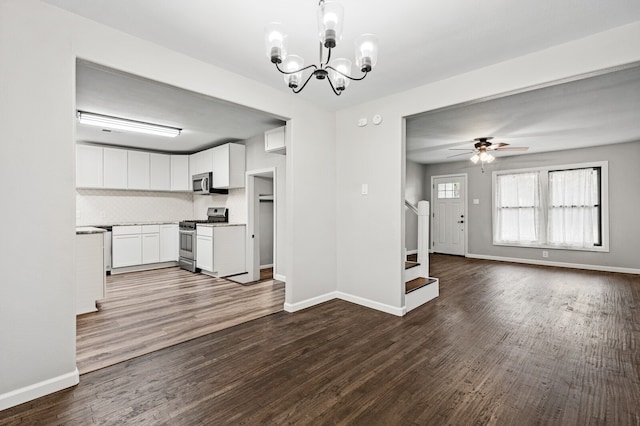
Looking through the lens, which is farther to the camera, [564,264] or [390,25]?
[564,264]

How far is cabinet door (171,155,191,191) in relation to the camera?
6480mm

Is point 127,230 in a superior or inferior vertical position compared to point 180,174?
inferior

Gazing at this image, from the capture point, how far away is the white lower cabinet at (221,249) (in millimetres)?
5238

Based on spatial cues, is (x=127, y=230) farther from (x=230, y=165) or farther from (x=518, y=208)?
(x=518, y=208)

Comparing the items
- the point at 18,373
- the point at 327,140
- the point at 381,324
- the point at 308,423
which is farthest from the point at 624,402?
the point at 18,373

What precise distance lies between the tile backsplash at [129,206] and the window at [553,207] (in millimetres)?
7644

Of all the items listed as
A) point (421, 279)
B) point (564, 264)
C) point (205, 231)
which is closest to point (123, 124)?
point (205, 231)

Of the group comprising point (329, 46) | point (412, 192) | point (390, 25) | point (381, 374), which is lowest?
point (381, 374)

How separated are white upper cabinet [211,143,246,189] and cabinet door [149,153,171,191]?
1.48m

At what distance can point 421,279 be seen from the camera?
13.8 ft

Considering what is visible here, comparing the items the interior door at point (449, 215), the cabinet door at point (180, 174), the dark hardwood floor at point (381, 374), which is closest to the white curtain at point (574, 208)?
the interior door at point (449, 215)

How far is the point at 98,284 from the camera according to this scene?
363 centimetres

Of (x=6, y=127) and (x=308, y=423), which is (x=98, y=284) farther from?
(x=308, y=423)

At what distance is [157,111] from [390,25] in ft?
10.5
